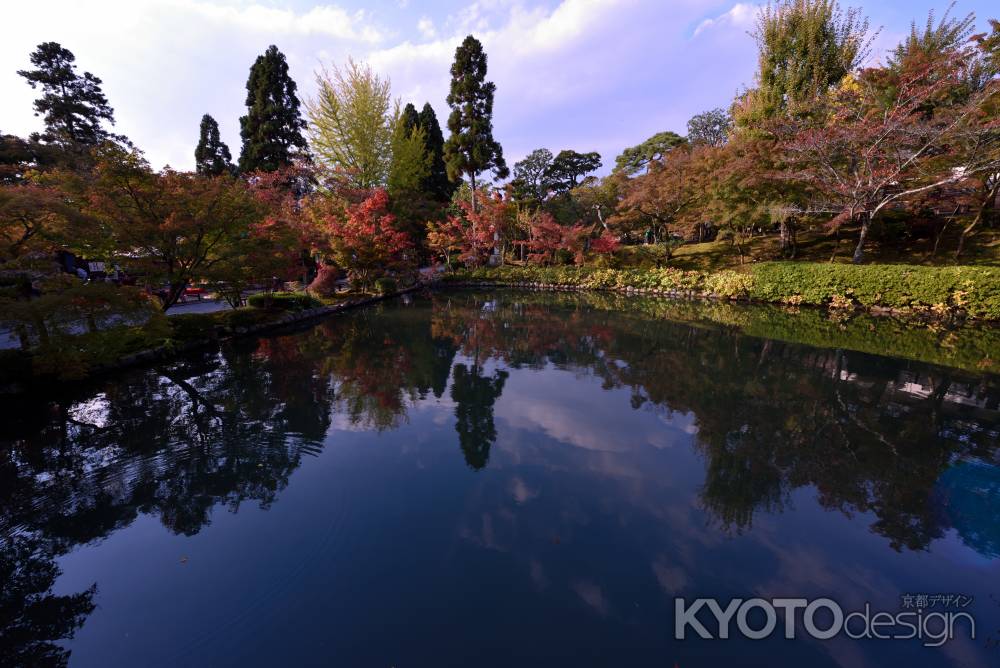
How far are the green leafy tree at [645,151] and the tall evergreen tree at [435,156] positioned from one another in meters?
13.2

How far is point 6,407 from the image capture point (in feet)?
20.8

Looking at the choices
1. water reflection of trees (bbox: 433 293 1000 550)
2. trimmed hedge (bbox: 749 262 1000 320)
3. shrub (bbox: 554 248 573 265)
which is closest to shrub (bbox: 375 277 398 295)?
water reflection of trees (bbox: 433 293 1000 550)

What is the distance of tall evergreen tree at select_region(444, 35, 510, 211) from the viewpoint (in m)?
22.9

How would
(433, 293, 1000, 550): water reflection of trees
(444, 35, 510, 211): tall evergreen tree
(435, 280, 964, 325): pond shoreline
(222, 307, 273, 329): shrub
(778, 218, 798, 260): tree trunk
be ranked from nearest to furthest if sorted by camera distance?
(433, 293, 1000, 550): water reflection of trees
(222, 307, 273, 329): shrub
(435, 280, 964, 325): pond shoreline
(778, 218, 798, 260): tree trunk
(444, 35, 510, 211): tall evergreen tree

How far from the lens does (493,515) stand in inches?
150

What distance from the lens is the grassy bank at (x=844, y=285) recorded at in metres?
12.0

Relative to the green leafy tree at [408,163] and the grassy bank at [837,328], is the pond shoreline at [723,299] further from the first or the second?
the green leafy tree at [408,163]

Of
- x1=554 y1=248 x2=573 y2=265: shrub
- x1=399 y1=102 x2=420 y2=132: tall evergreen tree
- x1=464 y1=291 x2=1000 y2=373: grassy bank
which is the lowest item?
x1=464 y1=291 x2=1000 y2=373: grassy bank

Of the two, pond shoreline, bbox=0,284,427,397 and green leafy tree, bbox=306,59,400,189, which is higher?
green leafy tree, bbox=306,59,400,189

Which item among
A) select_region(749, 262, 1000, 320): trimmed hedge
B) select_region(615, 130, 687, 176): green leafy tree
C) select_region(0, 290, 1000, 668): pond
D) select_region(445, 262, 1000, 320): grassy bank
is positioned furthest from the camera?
select_region(615, 130, 687, 176): green leafy tree

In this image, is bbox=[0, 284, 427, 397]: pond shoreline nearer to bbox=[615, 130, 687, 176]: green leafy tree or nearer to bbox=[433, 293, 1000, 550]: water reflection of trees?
bbox=[433, 293, 1000, 550]: water reflection of trees

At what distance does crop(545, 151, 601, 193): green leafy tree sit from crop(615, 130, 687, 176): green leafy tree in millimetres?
2403

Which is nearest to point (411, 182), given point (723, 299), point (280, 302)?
point (280, 302)

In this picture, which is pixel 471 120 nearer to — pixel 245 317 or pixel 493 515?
pixel 245 317
